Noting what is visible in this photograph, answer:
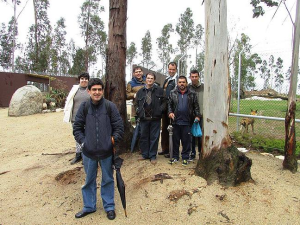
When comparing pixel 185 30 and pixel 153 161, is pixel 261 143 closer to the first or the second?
pixel 153 161

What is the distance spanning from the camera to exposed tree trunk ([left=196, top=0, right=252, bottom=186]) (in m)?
3.17

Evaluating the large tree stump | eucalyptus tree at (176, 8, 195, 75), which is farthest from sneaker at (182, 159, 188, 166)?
eucalyptus tree at (176, 8, 195, 75)

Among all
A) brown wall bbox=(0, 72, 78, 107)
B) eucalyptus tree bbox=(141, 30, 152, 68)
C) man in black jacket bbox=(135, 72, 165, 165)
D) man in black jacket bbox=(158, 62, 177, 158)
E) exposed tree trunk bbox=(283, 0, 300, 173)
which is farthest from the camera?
eucalyptus tree bbox=(141, 30, 152, 68)

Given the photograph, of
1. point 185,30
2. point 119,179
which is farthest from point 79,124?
point 185,30

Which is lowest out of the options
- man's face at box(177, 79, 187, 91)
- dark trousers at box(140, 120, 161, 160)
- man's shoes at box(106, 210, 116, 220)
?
man's shoes at box(106, 210, 116, 220)

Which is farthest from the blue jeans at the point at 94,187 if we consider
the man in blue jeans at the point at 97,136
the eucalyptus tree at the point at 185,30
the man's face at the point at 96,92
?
the eucalyptus tree at the point at 185,30

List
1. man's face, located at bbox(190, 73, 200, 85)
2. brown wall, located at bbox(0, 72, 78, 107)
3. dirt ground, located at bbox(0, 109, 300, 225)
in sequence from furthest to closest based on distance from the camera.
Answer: brown wall, located at bbox(0, 72, 78, 107), man's face, located at bbox(190, 73, 200, 85), dirt ground, located at bbox(0, 109, 300, 225)

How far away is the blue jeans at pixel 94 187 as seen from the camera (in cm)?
284

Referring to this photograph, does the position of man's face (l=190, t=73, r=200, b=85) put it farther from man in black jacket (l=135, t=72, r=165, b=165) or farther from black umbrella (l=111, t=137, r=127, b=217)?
black umbrella (l=111, t=137, r=127, b=217)

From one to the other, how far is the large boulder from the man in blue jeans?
10.6 metres

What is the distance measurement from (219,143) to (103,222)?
177 centimetres

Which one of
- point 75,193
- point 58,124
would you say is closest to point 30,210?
point 75,193

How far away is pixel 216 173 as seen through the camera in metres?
3.19

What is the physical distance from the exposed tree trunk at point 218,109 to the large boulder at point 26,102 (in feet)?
36.6
